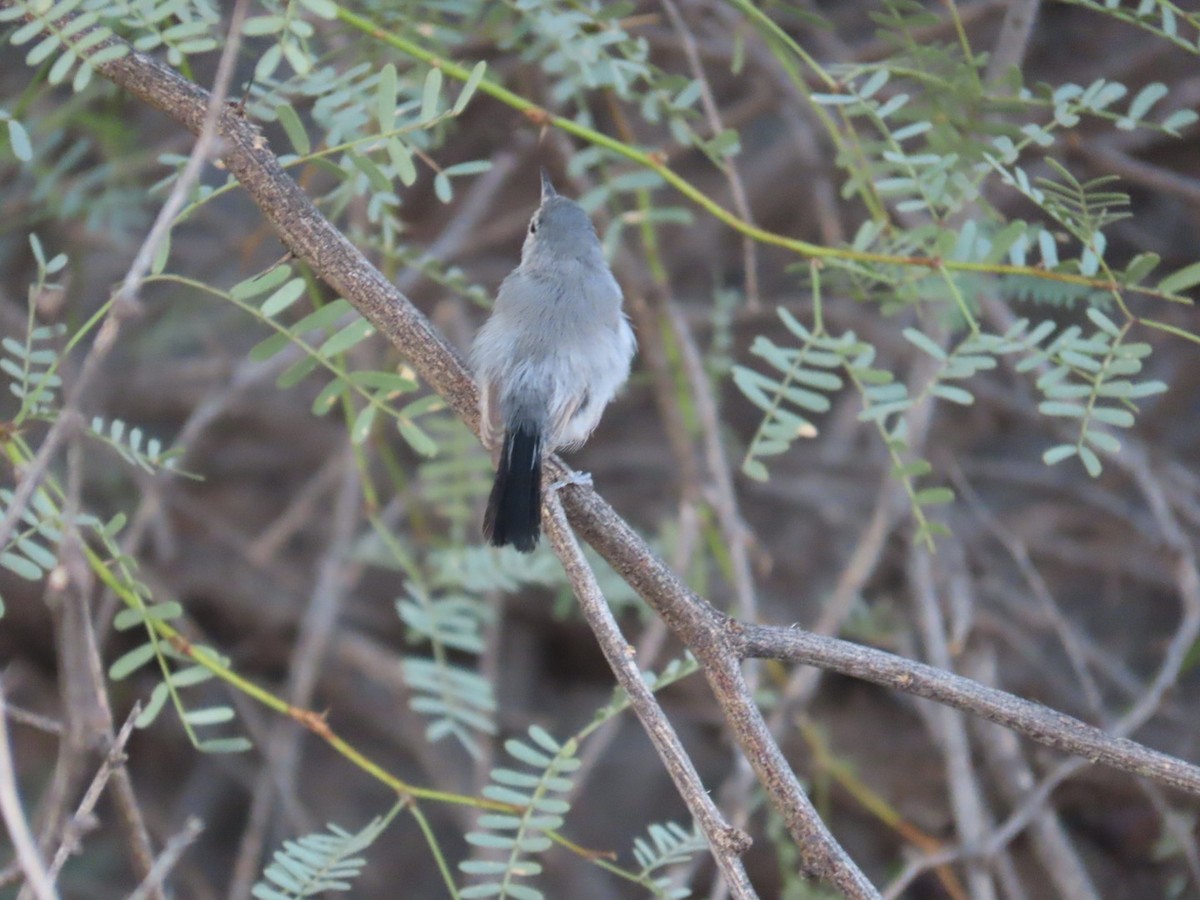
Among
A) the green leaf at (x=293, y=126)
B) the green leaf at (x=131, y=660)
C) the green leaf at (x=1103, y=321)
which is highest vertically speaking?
the green leaf at (x=293, y=126)

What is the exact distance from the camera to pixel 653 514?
388 centimetres

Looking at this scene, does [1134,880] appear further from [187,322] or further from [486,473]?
[187,322]

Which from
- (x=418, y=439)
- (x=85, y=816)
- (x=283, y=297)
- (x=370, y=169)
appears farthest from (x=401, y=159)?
(x=85, y=816)

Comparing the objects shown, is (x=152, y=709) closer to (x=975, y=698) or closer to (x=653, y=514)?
(x=975, y=698)

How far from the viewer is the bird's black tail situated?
1809mm

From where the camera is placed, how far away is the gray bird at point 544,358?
1855 millimetres

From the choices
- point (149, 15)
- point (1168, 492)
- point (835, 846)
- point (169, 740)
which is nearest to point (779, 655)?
point (835, 846)

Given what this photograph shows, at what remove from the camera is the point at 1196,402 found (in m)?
3.69

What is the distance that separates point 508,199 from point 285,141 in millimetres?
770

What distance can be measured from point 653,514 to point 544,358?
5.92 ft

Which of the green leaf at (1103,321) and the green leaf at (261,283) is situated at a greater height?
the green leaf at (261,283)

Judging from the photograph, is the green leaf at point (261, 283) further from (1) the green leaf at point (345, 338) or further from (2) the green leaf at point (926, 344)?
(2) the green leaf at point (926, 344)

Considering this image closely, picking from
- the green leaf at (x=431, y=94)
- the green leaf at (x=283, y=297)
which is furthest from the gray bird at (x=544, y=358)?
the green leaf at (x=431, y=94)

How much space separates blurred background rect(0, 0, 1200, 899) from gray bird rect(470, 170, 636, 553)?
4.9 inches
